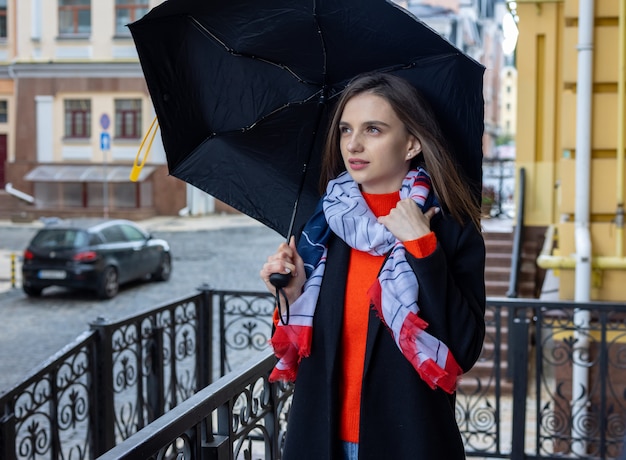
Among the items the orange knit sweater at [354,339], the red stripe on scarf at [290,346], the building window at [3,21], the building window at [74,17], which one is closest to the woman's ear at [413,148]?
the orange knit sweater at [354,339]

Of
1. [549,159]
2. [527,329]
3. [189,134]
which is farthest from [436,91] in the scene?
[549,159]

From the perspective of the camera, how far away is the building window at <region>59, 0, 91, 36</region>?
120ft

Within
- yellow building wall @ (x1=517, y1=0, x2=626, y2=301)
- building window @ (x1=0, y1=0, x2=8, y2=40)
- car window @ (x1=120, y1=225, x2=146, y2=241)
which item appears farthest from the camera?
building window @ (x1=0, y1=0, x2=8, y2=40)

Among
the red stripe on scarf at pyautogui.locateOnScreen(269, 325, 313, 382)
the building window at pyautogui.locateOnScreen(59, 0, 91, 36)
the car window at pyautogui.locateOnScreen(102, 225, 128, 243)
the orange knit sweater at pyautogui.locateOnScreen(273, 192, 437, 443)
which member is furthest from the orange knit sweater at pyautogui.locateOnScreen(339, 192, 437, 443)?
the building window at pyautogui.locateOnScreen(59, 0, 91, 36)

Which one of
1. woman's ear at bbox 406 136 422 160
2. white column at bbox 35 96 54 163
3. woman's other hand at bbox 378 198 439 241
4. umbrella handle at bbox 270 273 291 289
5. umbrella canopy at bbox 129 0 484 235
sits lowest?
umbrella handle at bbox 270 273 291 289

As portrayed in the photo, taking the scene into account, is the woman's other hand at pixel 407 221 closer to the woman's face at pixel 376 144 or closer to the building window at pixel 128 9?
the woman's face at pixel 376 144

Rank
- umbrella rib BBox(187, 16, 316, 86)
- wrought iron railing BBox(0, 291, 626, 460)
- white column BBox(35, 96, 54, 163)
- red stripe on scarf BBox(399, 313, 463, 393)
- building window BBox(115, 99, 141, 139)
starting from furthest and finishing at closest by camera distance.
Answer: white column BBox(35, 96, 54, 163) < building window BBox(115, 99, 141, 139) < wrought iron railing BBox(0, 291, 626, 460) < umbrella rib BBox(187, 16, 316, 86) < red stripe on scarf BBox(399, 313, 463, 393)

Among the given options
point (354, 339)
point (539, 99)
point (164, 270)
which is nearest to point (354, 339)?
point (354, 339)

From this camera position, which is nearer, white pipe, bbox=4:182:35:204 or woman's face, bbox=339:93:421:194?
woman's face, bbox=339:93:421:194

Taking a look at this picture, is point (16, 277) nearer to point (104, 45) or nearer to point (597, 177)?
point (597, 177)

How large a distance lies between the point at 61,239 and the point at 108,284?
119 centimetres

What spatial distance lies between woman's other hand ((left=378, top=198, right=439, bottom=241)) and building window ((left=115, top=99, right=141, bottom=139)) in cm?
3415

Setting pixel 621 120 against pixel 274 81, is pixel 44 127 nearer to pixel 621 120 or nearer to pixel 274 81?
pixel 621 120

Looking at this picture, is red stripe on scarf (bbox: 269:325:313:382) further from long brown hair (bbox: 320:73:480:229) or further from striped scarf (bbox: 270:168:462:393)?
long brown hair (bbox: 320:73:480:229)
